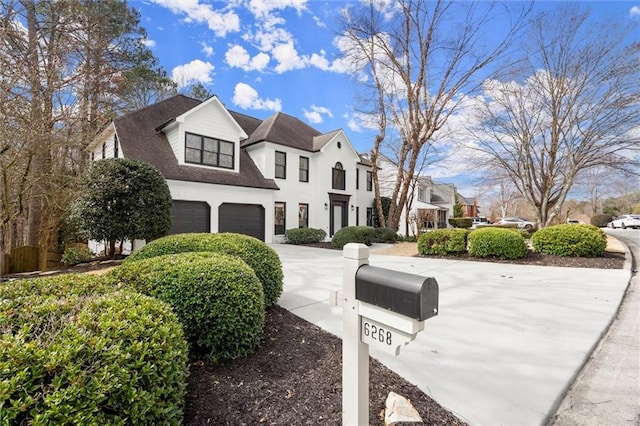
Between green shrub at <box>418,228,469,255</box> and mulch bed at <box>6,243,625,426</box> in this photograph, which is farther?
green shrub at <box>418,228,469,255</box>

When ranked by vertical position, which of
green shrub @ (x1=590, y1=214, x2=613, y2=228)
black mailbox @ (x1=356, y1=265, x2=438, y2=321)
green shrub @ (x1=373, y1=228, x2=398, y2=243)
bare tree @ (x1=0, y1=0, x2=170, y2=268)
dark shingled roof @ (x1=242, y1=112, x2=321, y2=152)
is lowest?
green shrub @ (x1=373, y1=228, x2=398, y2=243)

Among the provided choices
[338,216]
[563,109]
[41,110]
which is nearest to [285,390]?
[41,110]

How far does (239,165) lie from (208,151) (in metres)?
1.64

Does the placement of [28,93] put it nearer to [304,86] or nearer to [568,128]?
[304,86]

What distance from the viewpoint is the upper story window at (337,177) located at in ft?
59.0

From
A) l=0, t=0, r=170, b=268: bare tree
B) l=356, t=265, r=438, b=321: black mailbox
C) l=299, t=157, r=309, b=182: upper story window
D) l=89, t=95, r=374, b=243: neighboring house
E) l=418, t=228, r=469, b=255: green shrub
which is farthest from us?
l=299, t=157, r=309, b=182: upper story window

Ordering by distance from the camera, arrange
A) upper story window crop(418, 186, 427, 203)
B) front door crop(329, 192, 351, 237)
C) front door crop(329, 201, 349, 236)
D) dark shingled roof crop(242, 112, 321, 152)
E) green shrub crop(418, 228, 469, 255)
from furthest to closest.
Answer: upper story window crop(418, 186, 427, 203)
front door crop(329, 201, 349, 236)
front door crop(329, 192, 351, 237)
dark shingled roof crop(242, 112, 321, 152)
green shrub crop(418, 228, 469, 255)

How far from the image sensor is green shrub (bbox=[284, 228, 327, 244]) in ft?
49.0

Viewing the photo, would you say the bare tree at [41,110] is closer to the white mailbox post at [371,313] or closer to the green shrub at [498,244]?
the white mailbox post at [371,313]

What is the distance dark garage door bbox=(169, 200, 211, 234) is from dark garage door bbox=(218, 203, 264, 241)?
630mm

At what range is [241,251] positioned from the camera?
4008mm

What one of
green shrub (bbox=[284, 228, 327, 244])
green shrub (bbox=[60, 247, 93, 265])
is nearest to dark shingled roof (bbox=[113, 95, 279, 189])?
green shrub (bbox=[284, 228, 327, 244])

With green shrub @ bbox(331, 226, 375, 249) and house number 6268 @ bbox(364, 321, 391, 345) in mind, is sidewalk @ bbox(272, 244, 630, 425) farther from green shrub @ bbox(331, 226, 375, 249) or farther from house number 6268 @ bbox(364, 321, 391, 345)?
green shrub @ bbox(331, 226, 375, 249)

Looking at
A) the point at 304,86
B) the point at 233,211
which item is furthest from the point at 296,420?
the point at 304,86
